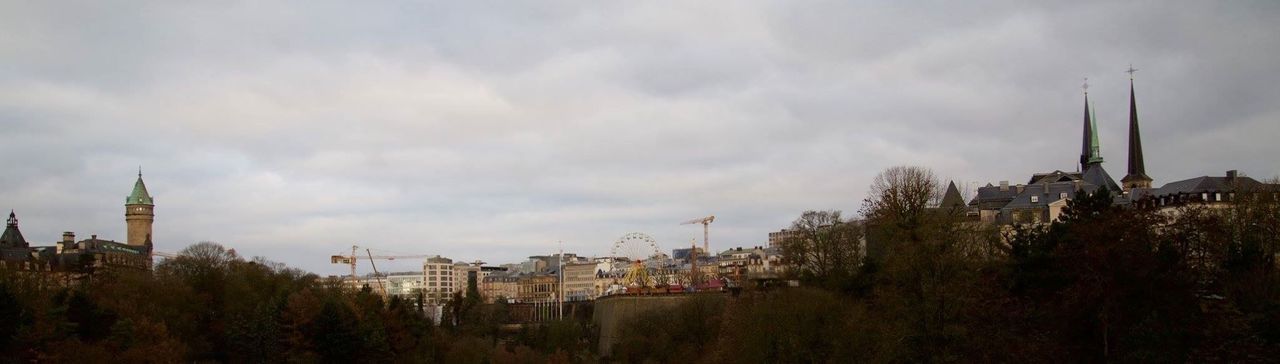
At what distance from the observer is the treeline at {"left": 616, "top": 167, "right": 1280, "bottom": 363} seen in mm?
35375

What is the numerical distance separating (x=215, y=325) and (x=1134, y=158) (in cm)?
6839

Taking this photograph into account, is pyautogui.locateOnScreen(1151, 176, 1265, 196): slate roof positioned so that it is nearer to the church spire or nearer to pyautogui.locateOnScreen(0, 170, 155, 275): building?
the church spire

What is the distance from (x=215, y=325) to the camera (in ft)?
233

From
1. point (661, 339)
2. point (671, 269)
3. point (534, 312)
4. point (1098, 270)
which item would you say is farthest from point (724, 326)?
point (671, 269)

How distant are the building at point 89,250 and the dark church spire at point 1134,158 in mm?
76574

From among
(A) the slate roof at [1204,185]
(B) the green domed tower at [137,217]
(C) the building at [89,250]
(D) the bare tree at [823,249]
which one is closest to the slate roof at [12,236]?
(C) the building at [89,250]

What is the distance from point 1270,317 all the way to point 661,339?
44516 millimetres

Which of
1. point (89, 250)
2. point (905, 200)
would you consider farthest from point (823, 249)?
point (89, 250)

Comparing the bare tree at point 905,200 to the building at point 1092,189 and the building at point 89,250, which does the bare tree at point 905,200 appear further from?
the building at point 89,250

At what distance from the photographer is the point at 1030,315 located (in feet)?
133

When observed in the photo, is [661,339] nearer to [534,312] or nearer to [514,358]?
[514,358]

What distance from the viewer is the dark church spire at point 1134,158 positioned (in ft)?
301

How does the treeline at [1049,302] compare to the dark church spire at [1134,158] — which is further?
the dark church spire at [1134,158]

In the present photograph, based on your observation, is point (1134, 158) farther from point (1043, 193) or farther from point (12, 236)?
point (12, 236)
